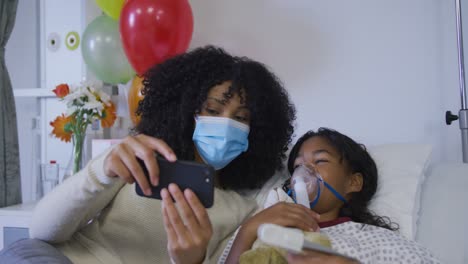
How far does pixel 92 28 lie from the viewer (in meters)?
2.07

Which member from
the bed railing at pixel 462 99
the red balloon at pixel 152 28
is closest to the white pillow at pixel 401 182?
the bed railing at pixel 462 99

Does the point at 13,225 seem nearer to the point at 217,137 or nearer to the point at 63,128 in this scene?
the point at 63,128

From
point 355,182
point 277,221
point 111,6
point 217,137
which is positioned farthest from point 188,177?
point 111,6

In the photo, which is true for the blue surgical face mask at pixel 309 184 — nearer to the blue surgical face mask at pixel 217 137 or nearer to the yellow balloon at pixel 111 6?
the blue surgical face mask at pixel 217 137

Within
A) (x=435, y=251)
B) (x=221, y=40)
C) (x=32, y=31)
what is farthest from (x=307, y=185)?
(x=32, y=31)

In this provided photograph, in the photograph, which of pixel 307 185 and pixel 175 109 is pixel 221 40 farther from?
pixel 307 185

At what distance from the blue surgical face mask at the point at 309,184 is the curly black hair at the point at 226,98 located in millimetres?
237

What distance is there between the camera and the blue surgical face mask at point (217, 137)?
1.13 meters

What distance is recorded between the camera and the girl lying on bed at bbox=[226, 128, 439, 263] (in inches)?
32.0

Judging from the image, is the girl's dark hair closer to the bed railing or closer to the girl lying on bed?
the girl lying on bed

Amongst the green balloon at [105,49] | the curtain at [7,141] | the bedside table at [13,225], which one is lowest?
the bedside table at [13,225]

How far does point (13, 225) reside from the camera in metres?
1.84

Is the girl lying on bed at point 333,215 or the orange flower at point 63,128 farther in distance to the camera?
the orange flower at point 63,128

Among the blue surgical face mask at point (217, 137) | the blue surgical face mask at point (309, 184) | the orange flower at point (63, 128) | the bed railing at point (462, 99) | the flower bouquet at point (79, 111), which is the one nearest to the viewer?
the blue surgical face mask at point (309, 184)
